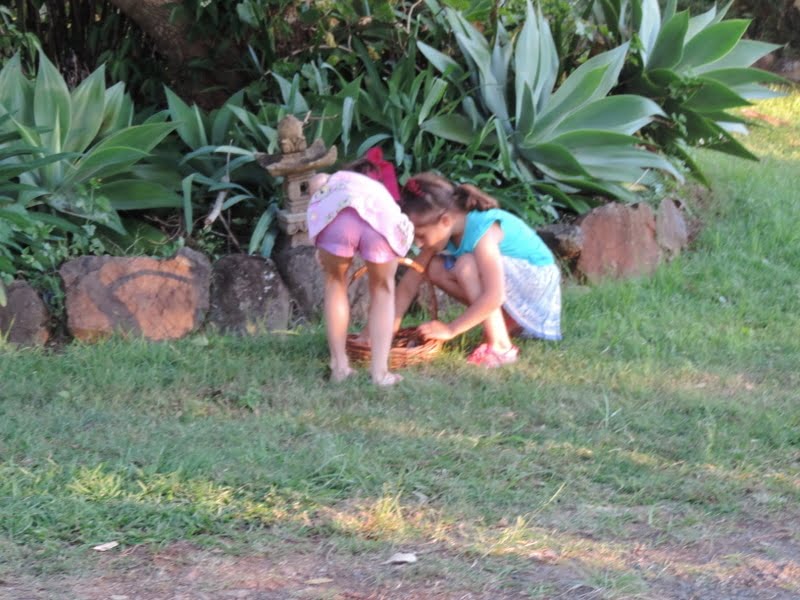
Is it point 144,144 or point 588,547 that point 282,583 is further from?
point 144,144

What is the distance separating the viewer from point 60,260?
19.6ft

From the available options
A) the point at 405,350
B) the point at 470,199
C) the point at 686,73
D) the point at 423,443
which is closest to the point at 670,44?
the point at 686,73

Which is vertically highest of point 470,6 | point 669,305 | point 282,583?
point 470,6

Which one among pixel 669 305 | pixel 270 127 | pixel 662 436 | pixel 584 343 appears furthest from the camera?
pixel 270 127

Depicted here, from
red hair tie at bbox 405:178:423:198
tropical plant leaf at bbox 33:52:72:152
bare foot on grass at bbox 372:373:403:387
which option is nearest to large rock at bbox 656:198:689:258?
red hair tie at bbox 405:178:423:198

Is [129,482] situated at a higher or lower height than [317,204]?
lower

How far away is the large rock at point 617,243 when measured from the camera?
266 inches

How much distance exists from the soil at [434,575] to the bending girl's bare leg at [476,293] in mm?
1830

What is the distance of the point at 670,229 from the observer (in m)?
7.18

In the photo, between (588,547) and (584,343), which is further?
(584,343)

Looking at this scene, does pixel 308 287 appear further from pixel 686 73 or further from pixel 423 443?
pixel 686 73

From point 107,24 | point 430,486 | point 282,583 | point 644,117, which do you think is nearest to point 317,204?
point 430,486

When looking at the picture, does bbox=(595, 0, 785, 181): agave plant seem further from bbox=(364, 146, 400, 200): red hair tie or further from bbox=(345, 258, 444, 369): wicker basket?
bbox=(345, 258, 444, 369): wicker basket

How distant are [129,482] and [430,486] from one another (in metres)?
1.08
